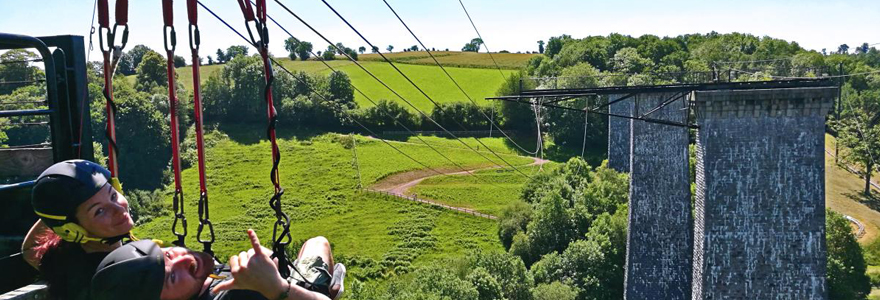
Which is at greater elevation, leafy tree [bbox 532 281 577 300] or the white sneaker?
the white sneaker

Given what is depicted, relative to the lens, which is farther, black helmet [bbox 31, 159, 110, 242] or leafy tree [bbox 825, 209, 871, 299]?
leafy tree [bbox 825, 209, 871, 299]

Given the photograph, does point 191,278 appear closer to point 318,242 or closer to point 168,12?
point 318,242

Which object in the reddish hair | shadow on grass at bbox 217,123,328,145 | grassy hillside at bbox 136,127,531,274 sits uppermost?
the reddish hair

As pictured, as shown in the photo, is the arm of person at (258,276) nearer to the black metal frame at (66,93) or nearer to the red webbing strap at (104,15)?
the red webbing strap at (104,15)

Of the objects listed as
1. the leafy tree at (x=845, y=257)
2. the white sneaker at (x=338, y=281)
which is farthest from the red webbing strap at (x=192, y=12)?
the leafy tree at (x=845, y=257)

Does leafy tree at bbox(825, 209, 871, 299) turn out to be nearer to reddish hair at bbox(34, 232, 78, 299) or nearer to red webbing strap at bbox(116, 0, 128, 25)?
red webbing strap at bbox(116, 0, 128, 25)

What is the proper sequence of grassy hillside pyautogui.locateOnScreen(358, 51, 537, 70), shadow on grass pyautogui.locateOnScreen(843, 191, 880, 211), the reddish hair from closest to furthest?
the reddish hair, shadow on grass pyautogui.locateOnScreen(843, 191, 880, 211), grassy hillside pyautogui.locateOnScreen(358, 51, 537, 70)

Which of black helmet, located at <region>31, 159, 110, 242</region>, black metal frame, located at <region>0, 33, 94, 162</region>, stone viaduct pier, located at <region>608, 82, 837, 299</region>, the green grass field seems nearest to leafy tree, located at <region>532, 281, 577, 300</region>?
stone viaduct pier, located at <region>608, 82, 837, 299</region>
